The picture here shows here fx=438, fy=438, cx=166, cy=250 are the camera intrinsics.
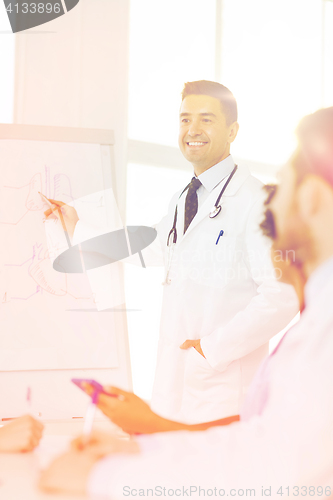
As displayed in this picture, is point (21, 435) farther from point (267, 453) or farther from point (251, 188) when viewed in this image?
point (251, 188)

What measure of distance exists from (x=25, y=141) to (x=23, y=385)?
935mm

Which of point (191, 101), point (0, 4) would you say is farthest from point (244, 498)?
point (0, 4)

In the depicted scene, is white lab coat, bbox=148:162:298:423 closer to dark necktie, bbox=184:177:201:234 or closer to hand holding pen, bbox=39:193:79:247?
dark necktie, bbox=184:177:201:234

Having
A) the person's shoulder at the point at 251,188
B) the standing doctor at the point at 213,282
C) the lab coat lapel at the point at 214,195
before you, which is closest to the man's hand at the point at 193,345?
the standing doctor at the point at 213,282

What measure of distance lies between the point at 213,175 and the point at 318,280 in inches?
42.0

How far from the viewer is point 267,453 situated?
589mm

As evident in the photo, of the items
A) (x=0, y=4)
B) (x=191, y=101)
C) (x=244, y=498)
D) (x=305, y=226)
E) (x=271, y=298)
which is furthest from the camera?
(x=0, y=4)

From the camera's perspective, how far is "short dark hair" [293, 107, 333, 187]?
747 mm

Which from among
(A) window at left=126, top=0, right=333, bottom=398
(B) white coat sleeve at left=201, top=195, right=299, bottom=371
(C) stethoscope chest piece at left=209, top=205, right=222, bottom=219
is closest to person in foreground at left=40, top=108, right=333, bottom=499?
(B) white coat sleeve at left=201, top=195, right=299, bottom=371

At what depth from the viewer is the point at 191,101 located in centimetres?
173

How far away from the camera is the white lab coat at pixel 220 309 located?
1.40 meters

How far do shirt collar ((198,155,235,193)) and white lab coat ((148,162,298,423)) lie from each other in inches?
1.5

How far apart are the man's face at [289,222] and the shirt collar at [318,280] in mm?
48

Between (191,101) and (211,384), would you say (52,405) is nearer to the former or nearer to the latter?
(211,384)
